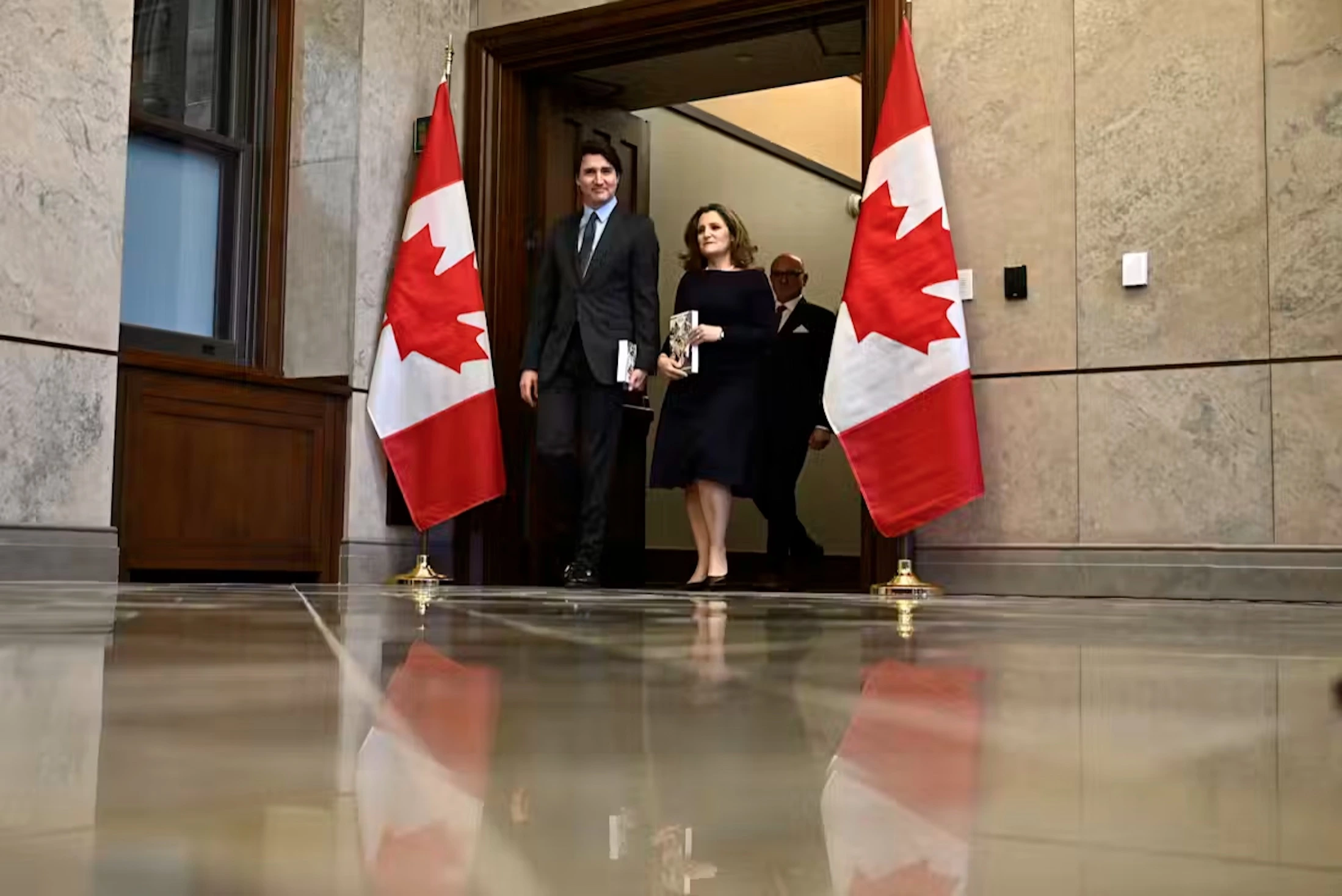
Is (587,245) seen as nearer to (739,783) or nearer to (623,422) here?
(623,422)

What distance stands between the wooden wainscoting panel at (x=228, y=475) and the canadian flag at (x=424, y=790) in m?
3.86

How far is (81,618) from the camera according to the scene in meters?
1.40

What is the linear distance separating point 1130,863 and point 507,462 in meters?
5.13

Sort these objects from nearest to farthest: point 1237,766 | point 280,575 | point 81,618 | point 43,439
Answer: point 1237,766
point 81,618
point 43,439
point 280,575

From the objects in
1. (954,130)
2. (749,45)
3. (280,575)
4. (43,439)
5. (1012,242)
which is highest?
(749,45)

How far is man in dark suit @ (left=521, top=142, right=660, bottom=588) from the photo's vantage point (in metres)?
Answer: 4.84

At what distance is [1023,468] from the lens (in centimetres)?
433

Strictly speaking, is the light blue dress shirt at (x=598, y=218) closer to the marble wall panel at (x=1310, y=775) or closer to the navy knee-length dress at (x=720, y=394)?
the navy knee-length dress at (x=720, y=394)

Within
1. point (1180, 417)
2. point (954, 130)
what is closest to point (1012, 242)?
point (954, 130)

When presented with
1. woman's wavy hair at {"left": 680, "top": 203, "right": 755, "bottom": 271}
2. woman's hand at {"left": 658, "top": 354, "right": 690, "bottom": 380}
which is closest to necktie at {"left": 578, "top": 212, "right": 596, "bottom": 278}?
woman's wavy hair at {"left": 680, "top": 203, "right": 755, "bottom": 271}

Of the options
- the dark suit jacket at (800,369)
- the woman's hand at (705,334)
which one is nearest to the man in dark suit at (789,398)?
the dark suit jacket at (800,369)

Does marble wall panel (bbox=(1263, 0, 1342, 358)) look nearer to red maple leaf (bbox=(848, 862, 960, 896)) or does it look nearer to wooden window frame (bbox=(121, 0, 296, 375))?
wooden window frame (bbox=(121, 0, 296, 375))

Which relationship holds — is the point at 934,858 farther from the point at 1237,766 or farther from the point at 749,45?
the point at 749,45

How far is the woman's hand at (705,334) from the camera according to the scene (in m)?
4.72
